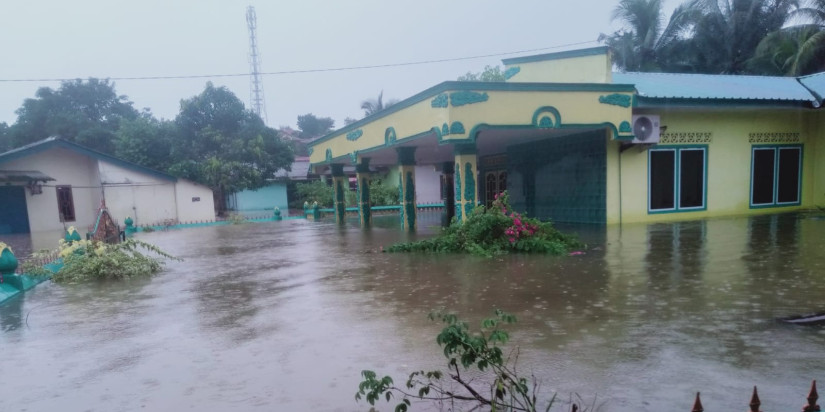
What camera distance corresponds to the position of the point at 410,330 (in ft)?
14.6

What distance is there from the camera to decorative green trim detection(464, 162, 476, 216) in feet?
35.0

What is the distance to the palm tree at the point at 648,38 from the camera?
1025 inches

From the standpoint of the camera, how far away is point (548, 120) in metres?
10.6

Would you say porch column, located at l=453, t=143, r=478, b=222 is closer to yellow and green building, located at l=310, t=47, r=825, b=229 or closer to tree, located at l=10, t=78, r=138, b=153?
yellow and green building, located at l=310, t=47, r=825, b=229

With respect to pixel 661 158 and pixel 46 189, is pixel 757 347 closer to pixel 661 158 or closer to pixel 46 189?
pixel 661 158

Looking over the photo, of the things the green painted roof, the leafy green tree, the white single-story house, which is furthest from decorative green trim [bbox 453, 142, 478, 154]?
the leafy green tree

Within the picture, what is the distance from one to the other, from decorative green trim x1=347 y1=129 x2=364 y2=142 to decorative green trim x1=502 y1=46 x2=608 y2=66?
5.05m

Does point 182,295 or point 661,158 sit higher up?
point 661,158

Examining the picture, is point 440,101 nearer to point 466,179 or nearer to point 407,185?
point 466,179

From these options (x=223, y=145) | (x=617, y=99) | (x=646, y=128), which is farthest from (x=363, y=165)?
(x=223, y=145)

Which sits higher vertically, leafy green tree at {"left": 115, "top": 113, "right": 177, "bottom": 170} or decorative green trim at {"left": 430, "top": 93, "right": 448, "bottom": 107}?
leafy green tree at {"left": 115, "top": 113, "right": 177, "bottom": 170}

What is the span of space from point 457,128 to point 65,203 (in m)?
20.1

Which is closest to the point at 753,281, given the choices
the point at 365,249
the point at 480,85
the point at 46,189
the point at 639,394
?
the point at 639,394

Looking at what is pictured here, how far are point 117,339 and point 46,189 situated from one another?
20.7 meters
